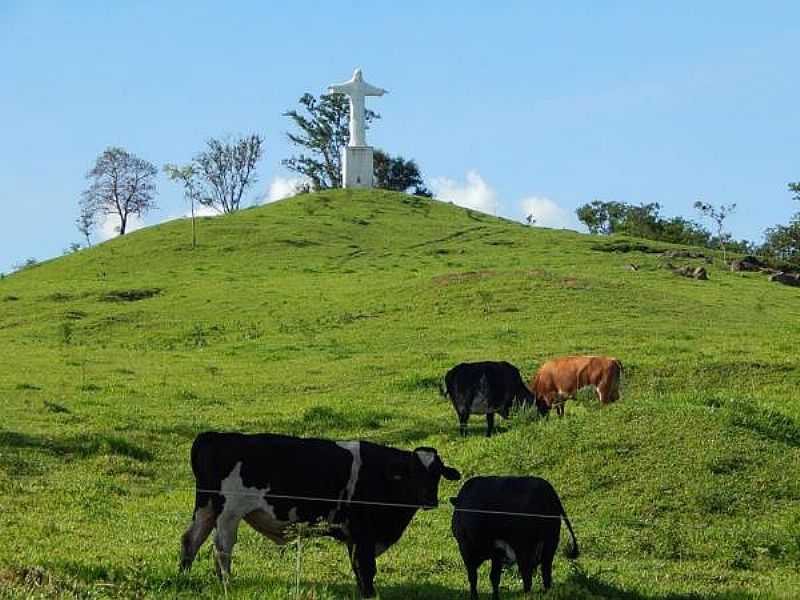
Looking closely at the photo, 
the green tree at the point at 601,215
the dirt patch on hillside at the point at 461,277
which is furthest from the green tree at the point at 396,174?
the dirt patch on hillside at the point at 461,277

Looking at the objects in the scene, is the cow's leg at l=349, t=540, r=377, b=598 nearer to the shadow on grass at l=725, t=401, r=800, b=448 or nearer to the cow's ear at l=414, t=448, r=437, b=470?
the cow's ear at l=414, t=448, r=437, b=470

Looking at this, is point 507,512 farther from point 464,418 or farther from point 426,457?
point 464,418

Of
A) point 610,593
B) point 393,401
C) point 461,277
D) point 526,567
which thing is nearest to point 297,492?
point 526,567

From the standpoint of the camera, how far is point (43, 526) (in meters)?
15.1

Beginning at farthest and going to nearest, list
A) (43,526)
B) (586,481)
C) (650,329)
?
(650,329) → (586,481) → (43,526)

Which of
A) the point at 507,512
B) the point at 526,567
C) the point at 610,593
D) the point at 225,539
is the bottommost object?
the point at 610,593

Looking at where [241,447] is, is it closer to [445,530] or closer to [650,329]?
[445,530]

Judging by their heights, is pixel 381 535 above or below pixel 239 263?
below

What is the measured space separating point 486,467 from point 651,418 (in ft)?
8.78

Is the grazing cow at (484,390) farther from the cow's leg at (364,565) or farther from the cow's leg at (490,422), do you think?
the cow's leg at (364,565)

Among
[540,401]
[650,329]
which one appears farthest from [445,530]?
[650,329]

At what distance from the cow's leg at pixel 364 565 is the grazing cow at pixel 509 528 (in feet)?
3.04

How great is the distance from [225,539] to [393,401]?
16123 mm

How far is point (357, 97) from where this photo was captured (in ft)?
281
